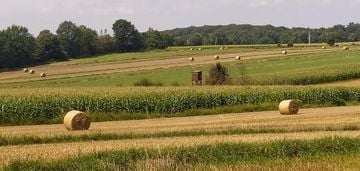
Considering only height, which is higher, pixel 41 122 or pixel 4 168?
pixel 4 168

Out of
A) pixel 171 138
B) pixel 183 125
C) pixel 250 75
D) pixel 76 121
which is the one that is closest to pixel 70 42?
pixel 250 75

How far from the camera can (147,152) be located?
1441 centimetres

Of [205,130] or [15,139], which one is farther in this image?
[205,130]

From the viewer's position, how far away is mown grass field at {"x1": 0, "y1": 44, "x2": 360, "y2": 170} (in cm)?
1371

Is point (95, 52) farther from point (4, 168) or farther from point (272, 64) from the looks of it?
point (4, 168)

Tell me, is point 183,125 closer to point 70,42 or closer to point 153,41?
point 70,42

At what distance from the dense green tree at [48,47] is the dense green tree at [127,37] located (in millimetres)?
30286

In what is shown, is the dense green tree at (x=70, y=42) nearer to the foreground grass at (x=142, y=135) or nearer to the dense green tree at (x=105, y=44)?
the dense green tree at (x=105, y=44)

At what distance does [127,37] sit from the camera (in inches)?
6048

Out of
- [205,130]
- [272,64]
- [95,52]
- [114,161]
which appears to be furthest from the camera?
[95,52]

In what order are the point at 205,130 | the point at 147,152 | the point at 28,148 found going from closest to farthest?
the point at 147,152 → the point at 28,148 → the point at 205,130

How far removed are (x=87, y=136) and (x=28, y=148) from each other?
3352 millimetres

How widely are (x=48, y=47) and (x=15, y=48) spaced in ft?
45.4

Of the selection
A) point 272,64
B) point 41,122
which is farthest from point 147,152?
point 272,64
